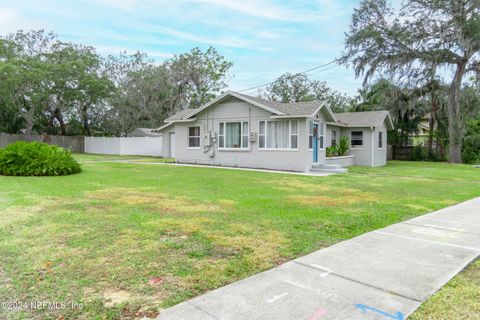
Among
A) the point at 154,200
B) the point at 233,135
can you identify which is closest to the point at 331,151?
the point at 233,135

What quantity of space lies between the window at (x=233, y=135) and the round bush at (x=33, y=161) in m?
7.27

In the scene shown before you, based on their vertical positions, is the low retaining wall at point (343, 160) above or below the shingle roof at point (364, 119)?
below

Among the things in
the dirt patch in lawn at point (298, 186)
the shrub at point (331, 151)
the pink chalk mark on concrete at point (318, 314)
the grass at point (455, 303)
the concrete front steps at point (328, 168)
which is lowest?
the grass at point (455, 303)

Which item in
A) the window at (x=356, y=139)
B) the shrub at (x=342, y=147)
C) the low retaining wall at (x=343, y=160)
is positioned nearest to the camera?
the low retaining wall at (x=343, y=160)

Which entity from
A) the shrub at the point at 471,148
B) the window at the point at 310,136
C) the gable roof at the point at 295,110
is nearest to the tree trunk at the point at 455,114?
the shrub at the point at 471,148

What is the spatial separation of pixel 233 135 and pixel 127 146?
46.1ft

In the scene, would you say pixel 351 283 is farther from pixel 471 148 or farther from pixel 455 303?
pixel 471 148

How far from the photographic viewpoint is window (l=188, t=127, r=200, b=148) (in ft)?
61.1

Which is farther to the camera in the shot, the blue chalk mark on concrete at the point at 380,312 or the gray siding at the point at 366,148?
the gray siding at the point at 366,148

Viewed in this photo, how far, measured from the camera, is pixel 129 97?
30.1 meters

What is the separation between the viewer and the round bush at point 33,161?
472 inches

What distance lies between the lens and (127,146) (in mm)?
28031

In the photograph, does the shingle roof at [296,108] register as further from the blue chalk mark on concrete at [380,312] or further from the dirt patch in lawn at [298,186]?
the blue chalk mark on concrete at [380,312]

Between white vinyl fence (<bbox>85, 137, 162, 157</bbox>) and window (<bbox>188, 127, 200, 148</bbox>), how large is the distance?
8.33 metres
